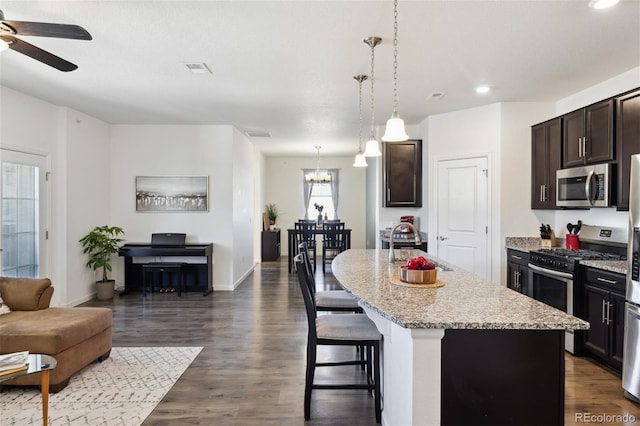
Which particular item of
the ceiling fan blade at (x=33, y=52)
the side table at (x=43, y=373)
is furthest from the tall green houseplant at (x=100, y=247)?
the side table at (x=43, y=373)

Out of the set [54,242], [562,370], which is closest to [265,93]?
[54,242]

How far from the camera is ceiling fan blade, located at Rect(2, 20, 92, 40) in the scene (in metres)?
2.07

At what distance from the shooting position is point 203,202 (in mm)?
6008

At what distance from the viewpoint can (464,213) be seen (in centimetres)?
505

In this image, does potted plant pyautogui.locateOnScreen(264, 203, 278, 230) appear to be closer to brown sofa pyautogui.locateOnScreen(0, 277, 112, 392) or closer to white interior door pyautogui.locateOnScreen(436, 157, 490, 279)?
white interior door pyautogui.locateOnScreen(436, 157, 490, 279)

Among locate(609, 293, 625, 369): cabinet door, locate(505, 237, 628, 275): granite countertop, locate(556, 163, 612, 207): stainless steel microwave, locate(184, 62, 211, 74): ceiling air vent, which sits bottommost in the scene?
locate(609, 293, 625, 369): cabinet door

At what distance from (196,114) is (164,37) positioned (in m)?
2.51

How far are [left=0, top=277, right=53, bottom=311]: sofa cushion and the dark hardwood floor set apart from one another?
34.0 inches

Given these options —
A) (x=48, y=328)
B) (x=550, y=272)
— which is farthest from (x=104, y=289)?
(x=550, y=272)

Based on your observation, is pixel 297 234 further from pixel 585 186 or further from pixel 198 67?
pixel 585 186

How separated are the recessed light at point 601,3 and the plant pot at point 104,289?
6.18 meters

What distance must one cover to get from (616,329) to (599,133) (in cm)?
177

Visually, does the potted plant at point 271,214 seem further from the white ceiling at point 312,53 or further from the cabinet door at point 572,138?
the cabinet door at point 572,138

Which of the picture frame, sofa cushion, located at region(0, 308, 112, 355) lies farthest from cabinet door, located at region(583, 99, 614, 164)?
the picture frame
